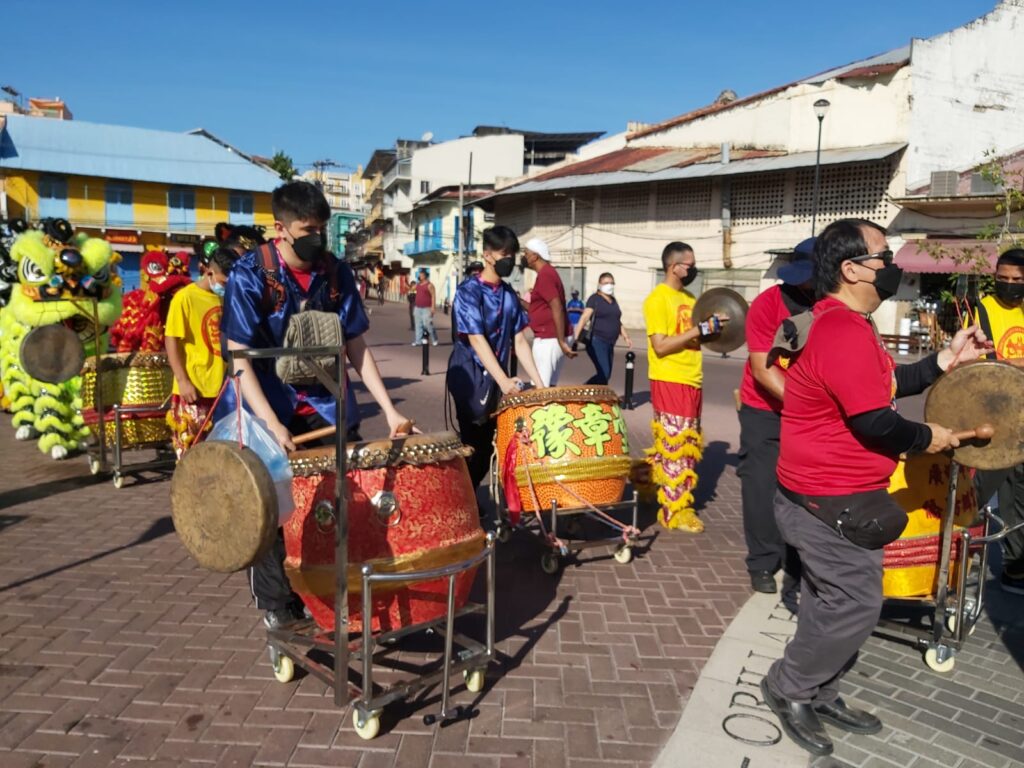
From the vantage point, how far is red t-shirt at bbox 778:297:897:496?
289 centimetres

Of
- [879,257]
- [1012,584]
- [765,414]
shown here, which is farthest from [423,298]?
[879,257]

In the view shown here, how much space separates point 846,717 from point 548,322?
4897mm

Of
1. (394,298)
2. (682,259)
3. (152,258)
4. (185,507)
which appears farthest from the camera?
(394,298)

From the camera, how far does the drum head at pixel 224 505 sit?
2.70 m

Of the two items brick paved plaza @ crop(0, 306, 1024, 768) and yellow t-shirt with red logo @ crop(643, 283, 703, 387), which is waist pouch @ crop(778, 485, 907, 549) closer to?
brick paved plaza @ crop(0, 306, 1024, 768)

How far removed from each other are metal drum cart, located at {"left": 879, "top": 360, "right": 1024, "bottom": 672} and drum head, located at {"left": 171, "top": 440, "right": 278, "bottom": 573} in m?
2.69

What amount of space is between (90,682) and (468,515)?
1.83 metres

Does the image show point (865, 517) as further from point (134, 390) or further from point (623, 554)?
point (134, 390)

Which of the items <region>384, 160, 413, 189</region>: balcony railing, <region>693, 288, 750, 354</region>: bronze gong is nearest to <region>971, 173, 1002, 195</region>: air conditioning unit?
<region>693, 288, 750, 354</region>: bronze gong

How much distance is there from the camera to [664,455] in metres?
5.90

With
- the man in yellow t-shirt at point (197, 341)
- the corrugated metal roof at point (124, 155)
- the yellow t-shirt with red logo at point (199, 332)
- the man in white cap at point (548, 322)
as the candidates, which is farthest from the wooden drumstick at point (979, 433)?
the corrugated metal roof at point (124, 155)

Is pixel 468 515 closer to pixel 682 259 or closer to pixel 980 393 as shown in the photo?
pixel 980 393

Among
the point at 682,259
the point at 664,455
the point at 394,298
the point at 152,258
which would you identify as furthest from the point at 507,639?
the point at 394,298

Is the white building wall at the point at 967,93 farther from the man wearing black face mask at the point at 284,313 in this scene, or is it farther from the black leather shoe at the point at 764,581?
the man wearing black face mask at the point at 284,313
